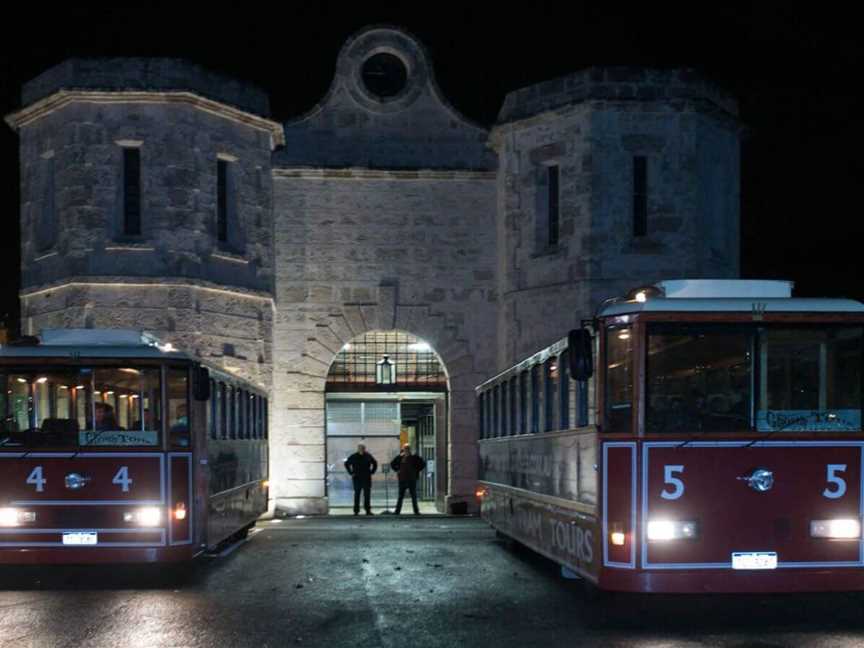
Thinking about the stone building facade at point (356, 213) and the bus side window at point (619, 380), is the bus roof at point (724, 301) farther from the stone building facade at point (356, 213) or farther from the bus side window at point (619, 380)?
the stone building facade at point (356, 213)

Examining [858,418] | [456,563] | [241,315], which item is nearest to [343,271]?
[241,315]

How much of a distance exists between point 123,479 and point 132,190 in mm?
12149

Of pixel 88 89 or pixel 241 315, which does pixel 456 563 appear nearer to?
pixel 241 315

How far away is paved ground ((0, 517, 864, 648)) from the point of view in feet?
30.6

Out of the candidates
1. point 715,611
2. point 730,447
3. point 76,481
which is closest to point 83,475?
point 76,481

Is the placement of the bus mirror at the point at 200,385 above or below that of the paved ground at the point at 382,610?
above

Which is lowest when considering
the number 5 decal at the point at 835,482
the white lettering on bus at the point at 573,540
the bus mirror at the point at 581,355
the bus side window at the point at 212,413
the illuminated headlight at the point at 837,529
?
the white lettering on bus at the point at 573,540

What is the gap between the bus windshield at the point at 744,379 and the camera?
394 inches

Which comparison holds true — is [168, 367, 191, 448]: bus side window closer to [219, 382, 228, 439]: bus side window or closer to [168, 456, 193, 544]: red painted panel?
[168, 456, 193, 544]: red painted panel

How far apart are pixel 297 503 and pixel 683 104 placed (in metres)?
11.9

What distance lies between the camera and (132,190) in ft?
77.9

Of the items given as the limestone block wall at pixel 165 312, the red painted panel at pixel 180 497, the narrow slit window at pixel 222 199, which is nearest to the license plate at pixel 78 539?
the red painted panel at pixel 180 497

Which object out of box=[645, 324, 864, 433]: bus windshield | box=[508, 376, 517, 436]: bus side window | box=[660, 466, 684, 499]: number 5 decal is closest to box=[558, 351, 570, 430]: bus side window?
box=[645, 324, 864, 433]: bus windshield

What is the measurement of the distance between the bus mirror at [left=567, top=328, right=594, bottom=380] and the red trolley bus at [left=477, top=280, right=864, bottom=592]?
2 cm
